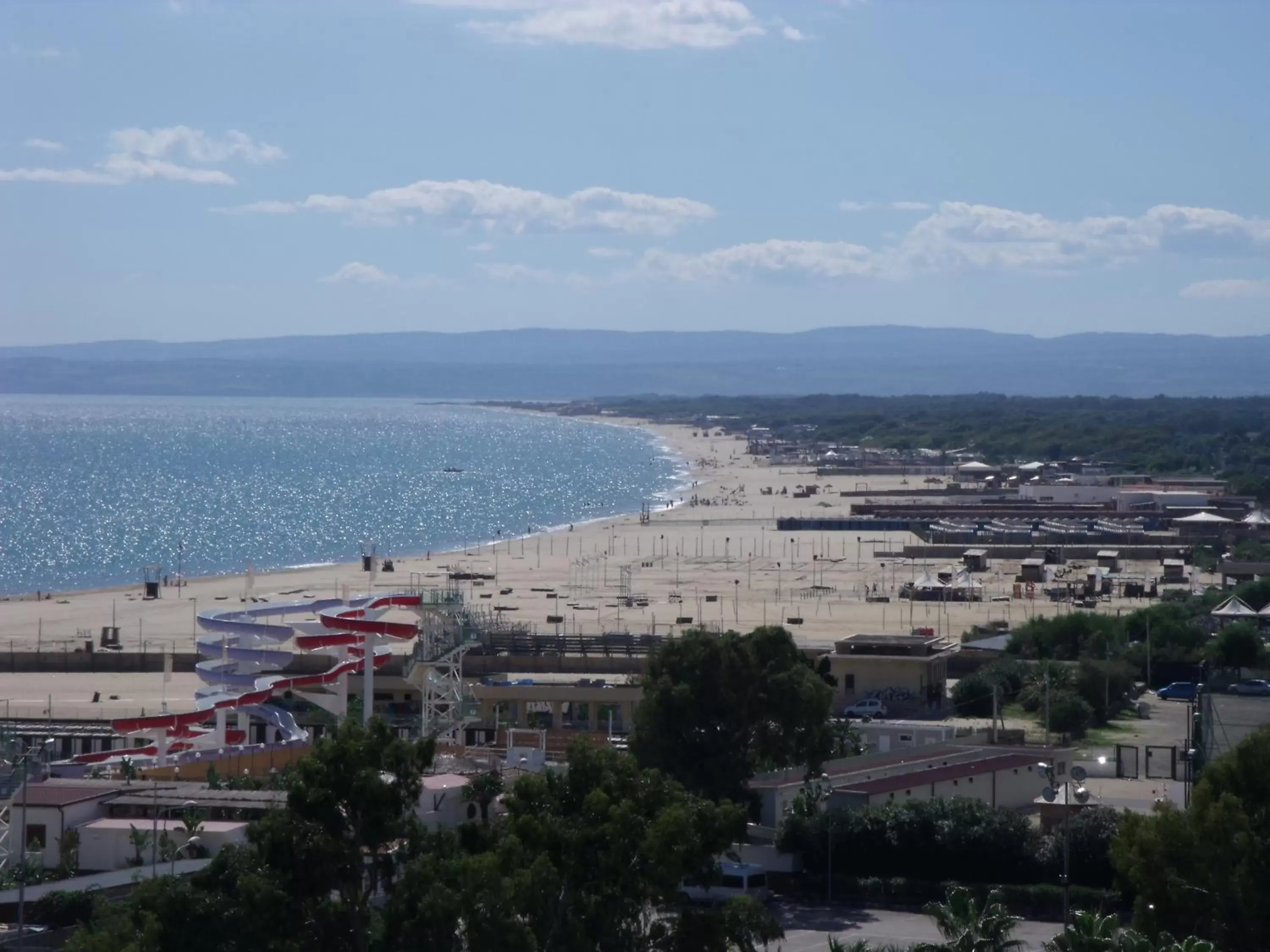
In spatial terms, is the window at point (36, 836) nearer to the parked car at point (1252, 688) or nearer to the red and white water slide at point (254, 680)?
the red and white water slide at point (254, 680)

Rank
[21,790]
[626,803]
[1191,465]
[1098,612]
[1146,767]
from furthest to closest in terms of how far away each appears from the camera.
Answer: [1191,465], [1098,612], [1146,767], [21,790], [626,803]

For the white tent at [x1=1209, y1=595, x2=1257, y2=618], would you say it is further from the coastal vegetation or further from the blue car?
the coastal vegetation

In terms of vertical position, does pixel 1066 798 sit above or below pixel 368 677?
above

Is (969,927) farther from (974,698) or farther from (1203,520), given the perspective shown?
(1203,520)

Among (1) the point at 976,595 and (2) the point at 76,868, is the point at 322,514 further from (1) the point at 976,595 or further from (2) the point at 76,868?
(2) the point at 76,868

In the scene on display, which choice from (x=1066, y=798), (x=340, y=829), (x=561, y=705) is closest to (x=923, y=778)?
(x=1066, y=798)

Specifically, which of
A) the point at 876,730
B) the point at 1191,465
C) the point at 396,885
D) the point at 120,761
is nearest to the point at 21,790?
the point at 120,761
